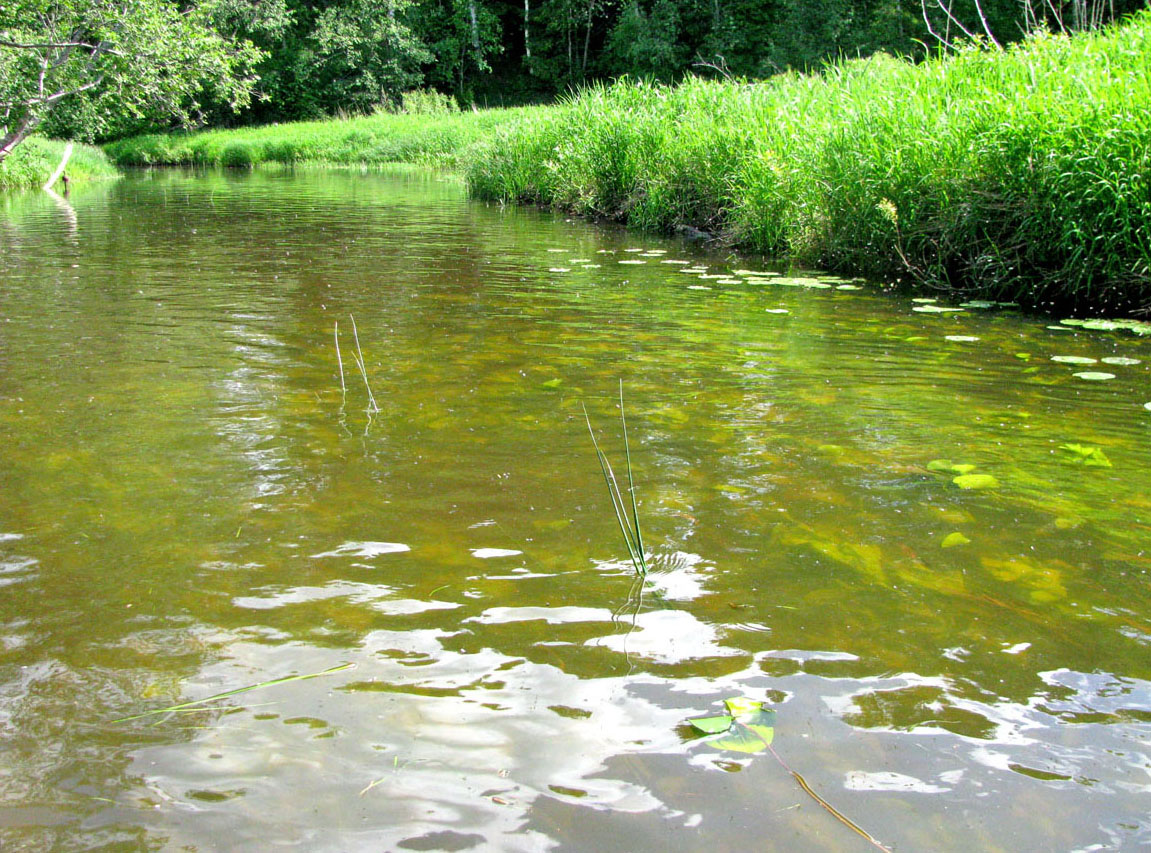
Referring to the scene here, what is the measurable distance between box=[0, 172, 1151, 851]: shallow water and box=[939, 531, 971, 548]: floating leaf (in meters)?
0.02

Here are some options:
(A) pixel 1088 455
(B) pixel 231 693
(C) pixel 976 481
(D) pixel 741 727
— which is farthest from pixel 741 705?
(A) pixel 1088 455

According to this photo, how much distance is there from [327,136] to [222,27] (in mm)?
12605

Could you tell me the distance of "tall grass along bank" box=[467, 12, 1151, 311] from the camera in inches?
231

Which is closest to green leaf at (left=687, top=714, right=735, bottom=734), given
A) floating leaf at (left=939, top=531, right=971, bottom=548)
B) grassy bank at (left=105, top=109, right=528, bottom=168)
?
floating leaf at (left=939, top=531, right=971, bottom=548)

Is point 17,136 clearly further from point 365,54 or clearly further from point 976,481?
point 365,54

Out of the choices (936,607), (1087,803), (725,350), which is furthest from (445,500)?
(725,350)

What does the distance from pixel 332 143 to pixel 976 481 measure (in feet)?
94.3

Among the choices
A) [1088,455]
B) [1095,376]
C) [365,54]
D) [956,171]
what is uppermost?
[365,54]

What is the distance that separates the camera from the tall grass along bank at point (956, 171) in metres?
5.88

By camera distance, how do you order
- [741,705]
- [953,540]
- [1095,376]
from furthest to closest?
[1095,376] < [953,540] < [741,705]

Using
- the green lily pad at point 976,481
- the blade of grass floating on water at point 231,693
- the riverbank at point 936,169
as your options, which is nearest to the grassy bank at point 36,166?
the riverbank at point 936,169

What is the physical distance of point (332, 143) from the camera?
1129 inches

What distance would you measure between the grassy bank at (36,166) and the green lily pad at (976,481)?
2011 cm

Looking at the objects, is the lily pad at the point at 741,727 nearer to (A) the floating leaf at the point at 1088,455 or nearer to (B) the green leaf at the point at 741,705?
(B) the green leaf at the point at 741,705
